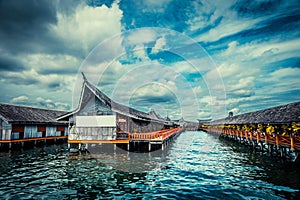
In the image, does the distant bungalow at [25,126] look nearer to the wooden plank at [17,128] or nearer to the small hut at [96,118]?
the wooden plank at [17,128]

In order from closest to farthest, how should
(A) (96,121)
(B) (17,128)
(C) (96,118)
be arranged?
(A) (96,121)
(C) (96,118)
(B) (17,128)

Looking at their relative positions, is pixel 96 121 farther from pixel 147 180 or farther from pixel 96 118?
pixel 147 180

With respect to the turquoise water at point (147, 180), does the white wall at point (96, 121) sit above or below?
above

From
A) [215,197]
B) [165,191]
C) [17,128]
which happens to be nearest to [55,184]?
[165,191]

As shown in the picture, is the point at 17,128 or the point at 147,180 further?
the point at 17,128

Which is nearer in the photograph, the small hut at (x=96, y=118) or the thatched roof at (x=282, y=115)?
the thatched roof at (x=282, y=115)

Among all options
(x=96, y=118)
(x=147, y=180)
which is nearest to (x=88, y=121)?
(x=96, y=118)

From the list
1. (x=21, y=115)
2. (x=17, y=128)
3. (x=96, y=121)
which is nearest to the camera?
(x=96, y=121)

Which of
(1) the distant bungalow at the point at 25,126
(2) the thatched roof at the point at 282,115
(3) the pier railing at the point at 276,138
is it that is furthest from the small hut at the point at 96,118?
(2) the thatched roof at the point at 282,115

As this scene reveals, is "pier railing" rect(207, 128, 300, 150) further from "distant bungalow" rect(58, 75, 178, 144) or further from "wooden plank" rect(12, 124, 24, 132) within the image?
"wooden plank" rect(12, 124, 24, 132)

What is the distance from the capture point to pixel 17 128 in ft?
74.4

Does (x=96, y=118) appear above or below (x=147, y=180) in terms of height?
above

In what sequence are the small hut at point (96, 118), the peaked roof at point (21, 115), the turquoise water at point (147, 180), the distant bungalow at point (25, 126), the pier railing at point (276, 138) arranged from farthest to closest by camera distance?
the peaked roof at point (21, 115) < the distant bungalow at point (25, 126) < the small hut at point (96, 118) < the pier railing at point (276, 138) < the turquoise water at point (147, 180)

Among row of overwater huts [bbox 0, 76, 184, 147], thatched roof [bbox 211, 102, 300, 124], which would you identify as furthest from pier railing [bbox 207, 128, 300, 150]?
row of overwater huts [bbox 0, 76, 184, 147]
